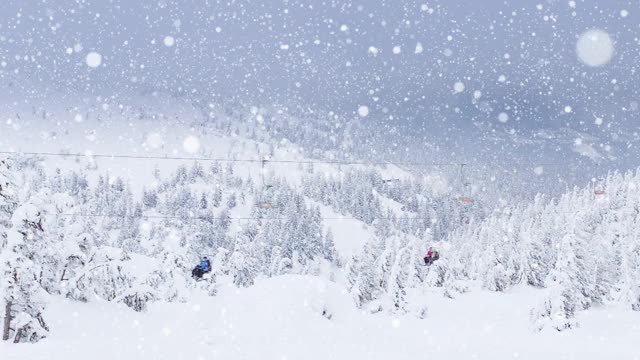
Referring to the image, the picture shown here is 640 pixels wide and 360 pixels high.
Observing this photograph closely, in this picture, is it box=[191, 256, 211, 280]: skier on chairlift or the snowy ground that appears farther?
box=[191, 256, 211, 280]: skier on chairlift

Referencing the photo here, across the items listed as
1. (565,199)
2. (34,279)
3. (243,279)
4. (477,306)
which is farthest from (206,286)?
(565,199)

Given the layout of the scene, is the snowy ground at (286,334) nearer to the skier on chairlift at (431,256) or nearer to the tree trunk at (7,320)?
the tree trunk at (7,320)

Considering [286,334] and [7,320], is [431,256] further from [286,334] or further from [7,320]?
[7,320]

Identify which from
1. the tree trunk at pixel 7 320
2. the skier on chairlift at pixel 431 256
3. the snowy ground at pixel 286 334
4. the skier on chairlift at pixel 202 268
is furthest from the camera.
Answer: the skier on chairlift at pixel 431 256

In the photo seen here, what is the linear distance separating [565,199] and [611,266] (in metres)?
63.3

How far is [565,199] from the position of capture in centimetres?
9012

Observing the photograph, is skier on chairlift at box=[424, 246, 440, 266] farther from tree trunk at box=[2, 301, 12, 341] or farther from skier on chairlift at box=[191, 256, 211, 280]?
tree trunk at box=[2, 301, 12, 341]

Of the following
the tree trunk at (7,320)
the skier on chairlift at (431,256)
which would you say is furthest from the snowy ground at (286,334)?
the skier on chairlift at (431,256)

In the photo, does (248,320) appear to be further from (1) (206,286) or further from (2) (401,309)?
(1) (206,286)

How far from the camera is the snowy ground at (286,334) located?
45.6 ft

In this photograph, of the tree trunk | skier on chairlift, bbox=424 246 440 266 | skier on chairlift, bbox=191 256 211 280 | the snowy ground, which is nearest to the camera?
the snowy ground

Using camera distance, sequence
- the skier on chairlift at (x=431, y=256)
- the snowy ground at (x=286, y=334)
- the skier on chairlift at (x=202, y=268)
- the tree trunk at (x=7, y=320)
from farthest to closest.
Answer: the skier on chairlift at (x=431, y=256) → the skier on chairlift at (x=202, y=268) → the tree trunk at (x=7, y=320) → the snowy ground at (x=286, y=334)

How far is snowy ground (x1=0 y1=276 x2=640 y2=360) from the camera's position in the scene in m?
13.9

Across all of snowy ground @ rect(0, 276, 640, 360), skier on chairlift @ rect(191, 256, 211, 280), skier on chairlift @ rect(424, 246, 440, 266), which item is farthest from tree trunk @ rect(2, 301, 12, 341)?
skier on chairlift @ rect(424, 246, 440, 266)
